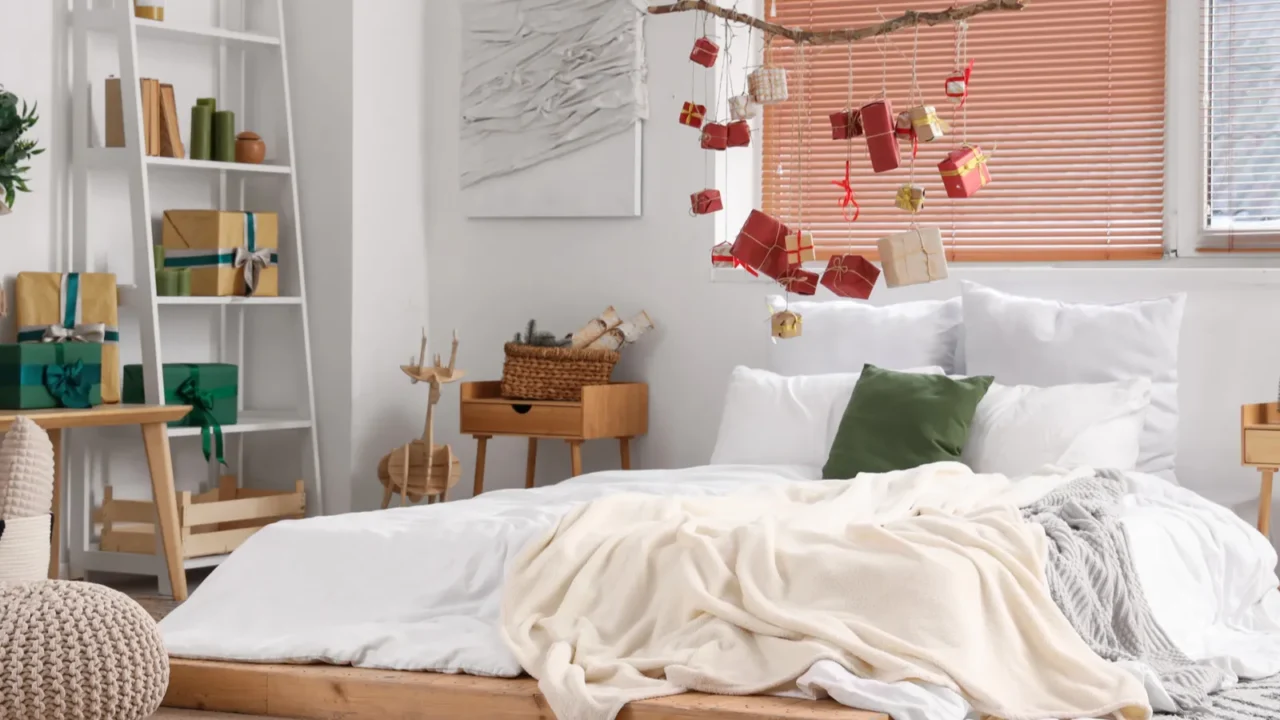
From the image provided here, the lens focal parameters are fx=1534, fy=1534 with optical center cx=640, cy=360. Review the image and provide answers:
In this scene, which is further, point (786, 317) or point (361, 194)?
point (361, 194)

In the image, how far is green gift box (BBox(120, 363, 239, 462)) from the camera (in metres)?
4.62

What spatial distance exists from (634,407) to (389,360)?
2.94 ft

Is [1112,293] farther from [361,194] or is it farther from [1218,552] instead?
[361,194]

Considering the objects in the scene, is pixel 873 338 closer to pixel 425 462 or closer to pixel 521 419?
pixel 521 419

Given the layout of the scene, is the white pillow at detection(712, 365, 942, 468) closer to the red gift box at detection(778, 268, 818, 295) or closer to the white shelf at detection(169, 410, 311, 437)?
the red gift box at detection(778, 268, 818, 295)

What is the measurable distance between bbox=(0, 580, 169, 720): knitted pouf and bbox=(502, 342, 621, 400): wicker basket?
7.21 feet

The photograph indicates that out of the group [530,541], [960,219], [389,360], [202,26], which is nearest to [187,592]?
[389,360]

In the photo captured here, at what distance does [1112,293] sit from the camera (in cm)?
438

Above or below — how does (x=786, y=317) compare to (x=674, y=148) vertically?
below

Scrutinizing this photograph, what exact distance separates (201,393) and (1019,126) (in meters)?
2.64

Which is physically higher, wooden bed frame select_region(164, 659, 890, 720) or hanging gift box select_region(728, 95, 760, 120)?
hanging gift box select_region(728, 95, 760, 120)

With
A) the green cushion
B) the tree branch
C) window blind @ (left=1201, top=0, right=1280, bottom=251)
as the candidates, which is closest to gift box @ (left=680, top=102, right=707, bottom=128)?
the tree branch

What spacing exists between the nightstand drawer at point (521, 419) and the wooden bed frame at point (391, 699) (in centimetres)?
189

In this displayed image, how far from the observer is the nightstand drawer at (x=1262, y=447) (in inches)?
147
